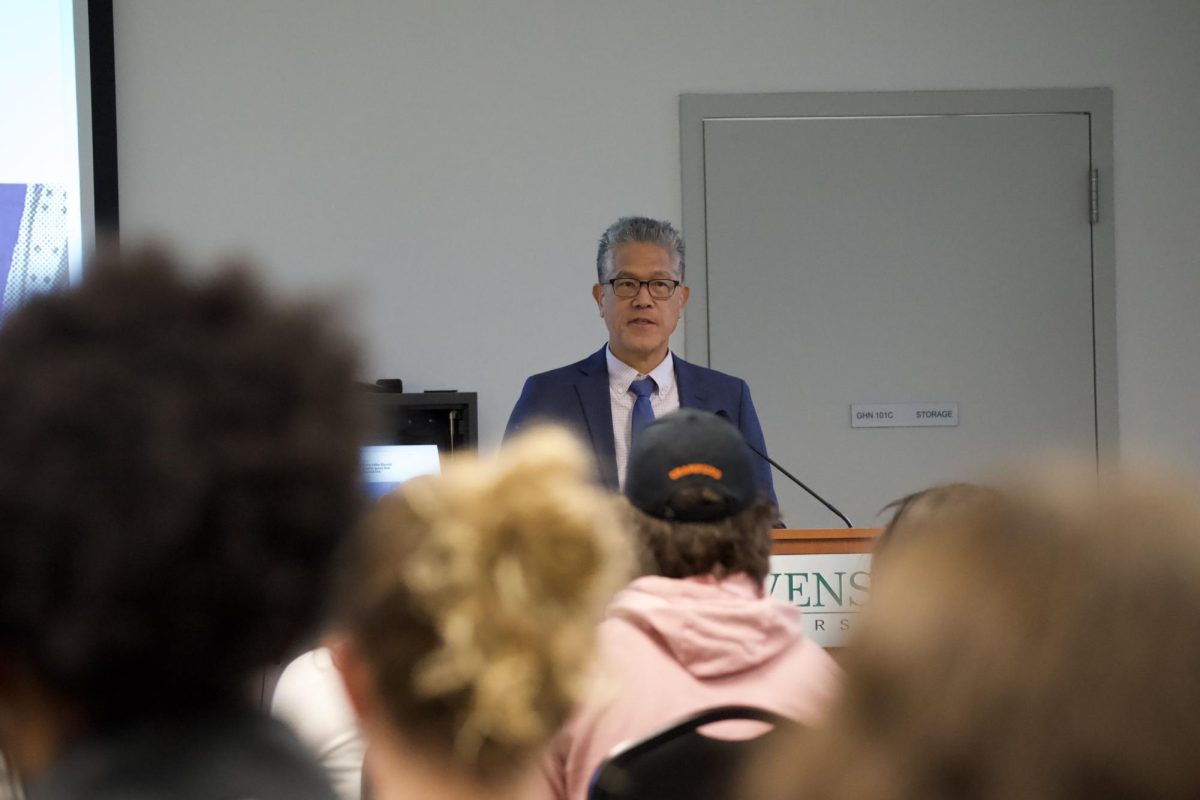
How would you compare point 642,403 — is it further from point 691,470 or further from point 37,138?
point 37,138

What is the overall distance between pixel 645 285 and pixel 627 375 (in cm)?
26

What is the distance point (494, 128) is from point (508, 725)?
4000 millimetres

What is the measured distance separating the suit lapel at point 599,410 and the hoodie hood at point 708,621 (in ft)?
5.07

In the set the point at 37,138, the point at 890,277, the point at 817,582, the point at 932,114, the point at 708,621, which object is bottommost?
the point at 817,582

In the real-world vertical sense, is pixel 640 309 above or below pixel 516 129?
below

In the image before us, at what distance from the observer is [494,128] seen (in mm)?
4766

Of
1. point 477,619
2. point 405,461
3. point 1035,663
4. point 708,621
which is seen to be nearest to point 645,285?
point 405,461

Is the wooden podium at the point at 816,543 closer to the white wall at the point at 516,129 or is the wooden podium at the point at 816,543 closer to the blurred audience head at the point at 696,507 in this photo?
the blurred audience head at the point at 696,507

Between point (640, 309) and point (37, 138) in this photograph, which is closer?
point (640, 309)

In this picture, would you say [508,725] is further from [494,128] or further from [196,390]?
[494,128]

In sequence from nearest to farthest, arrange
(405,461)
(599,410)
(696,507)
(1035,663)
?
(1035,663)
(696,507)
(599,410)
(405,461)

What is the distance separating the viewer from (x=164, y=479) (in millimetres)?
690

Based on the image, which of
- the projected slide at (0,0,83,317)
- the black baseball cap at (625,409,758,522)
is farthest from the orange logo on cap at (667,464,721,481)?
the projected slide at (0,0,83,317)

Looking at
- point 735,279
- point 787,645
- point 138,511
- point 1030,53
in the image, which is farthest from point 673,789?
point 1030,53
